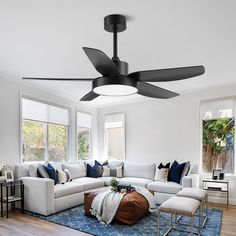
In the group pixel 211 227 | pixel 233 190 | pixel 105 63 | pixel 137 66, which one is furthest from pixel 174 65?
pixel 233 190

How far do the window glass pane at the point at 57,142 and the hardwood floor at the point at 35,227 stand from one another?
5.80 ft

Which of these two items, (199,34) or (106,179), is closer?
(199,34)

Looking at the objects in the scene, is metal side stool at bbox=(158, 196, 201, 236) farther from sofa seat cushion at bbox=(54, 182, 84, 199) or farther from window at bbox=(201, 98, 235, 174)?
window at bbox=(201, 98, 235, 174)

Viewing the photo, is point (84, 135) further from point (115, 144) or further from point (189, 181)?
point (189, 181)

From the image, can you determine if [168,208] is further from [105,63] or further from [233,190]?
[233,190]

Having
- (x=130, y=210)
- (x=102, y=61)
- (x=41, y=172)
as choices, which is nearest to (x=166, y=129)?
(x=130, y=210)

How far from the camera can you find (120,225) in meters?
3.53

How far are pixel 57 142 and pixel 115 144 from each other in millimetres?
1836

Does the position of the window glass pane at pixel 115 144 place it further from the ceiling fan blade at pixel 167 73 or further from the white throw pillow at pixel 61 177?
the ceiling fan blade at pixel 167 73

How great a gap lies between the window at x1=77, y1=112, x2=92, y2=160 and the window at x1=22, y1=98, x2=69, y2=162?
20.6 inches

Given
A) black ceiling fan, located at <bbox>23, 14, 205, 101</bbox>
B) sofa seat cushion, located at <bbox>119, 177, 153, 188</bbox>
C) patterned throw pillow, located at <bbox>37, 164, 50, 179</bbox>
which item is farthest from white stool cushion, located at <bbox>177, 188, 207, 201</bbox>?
patterned throw pillow, located at <bbox>37, 164, 50, 179</bbox>

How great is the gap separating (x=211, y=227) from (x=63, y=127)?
411 centimetres

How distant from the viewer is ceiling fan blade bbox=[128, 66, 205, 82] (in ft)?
7.38

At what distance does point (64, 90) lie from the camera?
5.57 m
